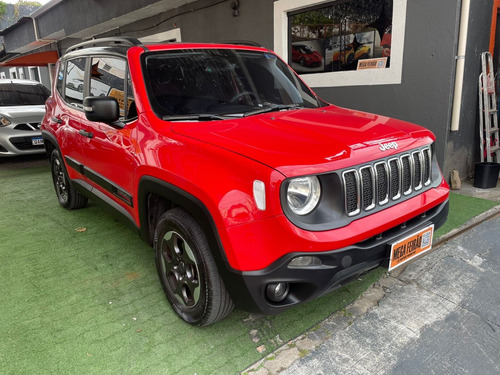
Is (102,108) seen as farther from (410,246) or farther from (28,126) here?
(28,126)

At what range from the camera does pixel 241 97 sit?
282 centimetres

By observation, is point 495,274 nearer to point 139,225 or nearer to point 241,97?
point 241,97

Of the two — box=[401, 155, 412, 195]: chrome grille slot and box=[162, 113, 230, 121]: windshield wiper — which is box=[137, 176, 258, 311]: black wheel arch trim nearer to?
box=[162, 113, 230, 121]: windshield wiper

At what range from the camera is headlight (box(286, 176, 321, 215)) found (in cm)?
186

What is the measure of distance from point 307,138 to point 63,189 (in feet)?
12.0

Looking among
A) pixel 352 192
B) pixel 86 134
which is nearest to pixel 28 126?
pixel 86 134

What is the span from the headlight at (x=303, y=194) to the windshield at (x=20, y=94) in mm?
7670

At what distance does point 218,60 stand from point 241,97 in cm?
44

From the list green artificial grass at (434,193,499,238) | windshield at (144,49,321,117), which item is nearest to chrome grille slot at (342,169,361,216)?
windshield at (144,49,321,117)

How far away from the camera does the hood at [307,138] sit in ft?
6.10

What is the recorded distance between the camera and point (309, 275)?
72.3 inches

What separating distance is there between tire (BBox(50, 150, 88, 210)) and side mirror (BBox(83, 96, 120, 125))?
1927mm

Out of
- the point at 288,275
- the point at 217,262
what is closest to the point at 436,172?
the point at 288,275

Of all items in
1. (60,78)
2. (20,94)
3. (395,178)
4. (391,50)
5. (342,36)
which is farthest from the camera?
(20,94)
